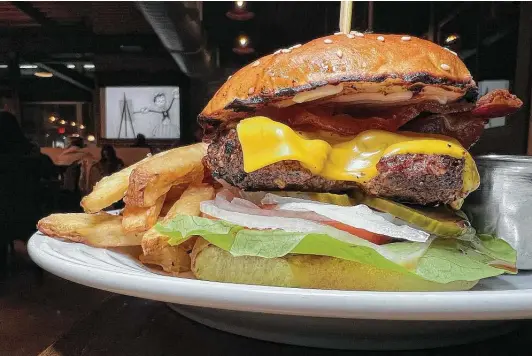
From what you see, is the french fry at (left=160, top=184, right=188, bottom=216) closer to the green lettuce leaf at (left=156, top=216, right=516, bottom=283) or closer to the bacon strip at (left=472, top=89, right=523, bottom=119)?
the green lettuce leaf at (left=156, top=216, right=516, bottom=283)

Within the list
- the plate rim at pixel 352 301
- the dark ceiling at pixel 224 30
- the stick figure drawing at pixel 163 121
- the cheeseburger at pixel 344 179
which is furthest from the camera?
the stick figure drawing at pixel 163 121

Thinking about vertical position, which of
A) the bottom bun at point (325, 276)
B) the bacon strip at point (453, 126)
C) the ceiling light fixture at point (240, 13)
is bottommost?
the bottom bun at point (325, 276)

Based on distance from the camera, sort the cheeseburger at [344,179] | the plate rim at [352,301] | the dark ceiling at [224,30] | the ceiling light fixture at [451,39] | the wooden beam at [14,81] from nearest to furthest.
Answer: the plate rim at [352,301] < the cheeseburger at [344,179] < the wooden beam at [14,81] < the dark ceiling at [224,30] < the ceiling light fixture at [451,39]

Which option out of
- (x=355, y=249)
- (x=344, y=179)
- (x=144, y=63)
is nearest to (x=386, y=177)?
(x=344, y=179)

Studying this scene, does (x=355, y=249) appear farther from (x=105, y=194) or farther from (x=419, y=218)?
(x=105, y=194)

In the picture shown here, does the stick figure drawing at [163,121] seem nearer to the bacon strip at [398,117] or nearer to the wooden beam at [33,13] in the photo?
the wooden beam at [33,13]

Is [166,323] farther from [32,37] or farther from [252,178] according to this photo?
[32,37]

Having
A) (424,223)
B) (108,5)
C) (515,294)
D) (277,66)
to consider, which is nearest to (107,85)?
(108,5)

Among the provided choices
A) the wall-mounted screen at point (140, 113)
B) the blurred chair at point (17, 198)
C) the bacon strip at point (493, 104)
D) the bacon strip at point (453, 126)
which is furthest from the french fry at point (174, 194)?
the wall-mounted screen at point (140, 113)

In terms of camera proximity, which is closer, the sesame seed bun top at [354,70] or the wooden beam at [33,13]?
the sesame seed bun top at [354,70]
